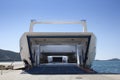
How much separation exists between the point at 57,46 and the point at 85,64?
1420 centimetres

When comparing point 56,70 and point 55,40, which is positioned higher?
point 55,40

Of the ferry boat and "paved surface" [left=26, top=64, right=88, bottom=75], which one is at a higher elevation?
the ferry boat

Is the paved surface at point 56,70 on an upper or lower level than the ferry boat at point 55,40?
lower

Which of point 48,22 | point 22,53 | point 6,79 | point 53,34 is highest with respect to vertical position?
point 48,22

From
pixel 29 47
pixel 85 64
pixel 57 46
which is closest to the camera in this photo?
pixel 29 47

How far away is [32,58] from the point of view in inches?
1698

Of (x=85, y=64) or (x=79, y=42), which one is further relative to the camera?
(x=79, y=42)

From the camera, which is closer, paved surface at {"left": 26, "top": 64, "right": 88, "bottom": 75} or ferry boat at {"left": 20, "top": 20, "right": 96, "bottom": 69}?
paved surface at {"left": 26, "top": 64, "right": 88, "bottom": 75}

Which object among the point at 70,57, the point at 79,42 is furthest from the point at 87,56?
the point at 70,57

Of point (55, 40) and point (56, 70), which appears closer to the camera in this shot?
point (56, 70)

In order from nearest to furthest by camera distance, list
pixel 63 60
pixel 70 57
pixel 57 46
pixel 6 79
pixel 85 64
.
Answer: pixel 6 79 → pixel 85 64 → pixel 57 46 → pixel 70 57 → pixel 63 60

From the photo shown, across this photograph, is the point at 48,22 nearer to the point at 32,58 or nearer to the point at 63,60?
the point at 32,58

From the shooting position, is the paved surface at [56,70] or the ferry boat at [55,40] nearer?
the paved surface at [56,70]

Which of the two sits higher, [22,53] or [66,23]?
[66,23]
